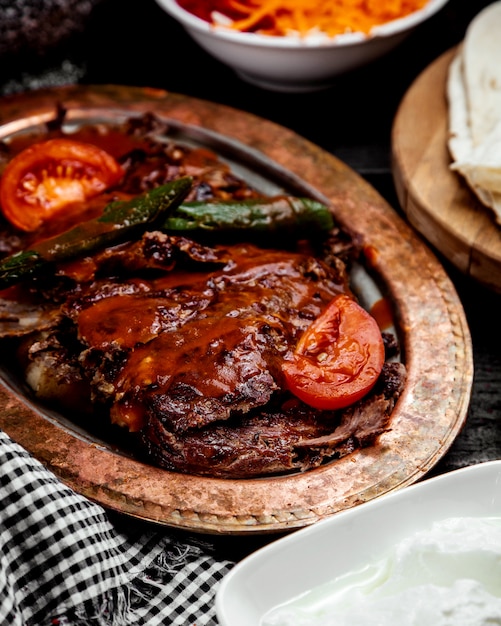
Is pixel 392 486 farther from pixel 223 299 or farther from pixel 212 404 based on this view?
pixel 223 299

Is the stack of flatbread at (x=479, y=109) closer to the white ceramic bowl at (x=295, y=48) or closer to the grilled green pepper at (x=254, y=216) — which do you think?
the white ceramic bowl at (x=295, y=48)

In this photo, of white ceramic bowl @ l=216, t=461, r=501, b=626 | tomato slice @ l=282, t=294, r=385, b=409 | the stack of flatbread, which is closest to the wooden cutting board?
the stack of flatbread

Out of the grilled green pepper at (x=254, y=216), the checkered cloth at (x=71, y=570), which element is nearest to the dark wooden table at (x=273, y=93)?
the grilled green pepper at (x=254, y=216)

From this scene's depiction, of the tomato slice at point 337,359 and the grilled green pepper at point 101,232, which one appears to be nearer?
the tomato slice at point 337,359

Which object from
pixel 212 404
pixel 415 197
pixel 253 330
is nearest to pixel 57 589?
pixel 212 404

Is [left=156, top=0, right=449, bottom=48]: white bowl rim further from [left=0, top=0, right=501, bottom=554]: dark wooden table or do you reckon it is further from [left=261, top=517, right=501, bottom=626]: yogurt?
[left=261, top=517, right=501, bottom=626]: yogurt
